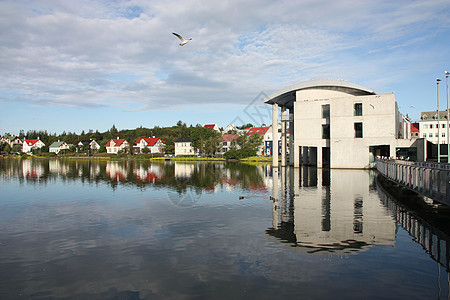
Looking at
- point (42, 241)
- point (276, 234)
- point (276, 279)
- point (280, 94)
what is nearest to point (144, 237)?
point (42, 241)

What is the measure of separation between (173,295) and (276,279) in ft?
8.83

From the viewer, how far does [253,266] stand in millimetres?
9656

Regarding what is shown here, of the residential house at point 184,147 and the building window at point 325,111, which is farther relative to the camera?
the residential house at point 184,147

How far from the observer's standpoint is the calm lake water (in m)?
8.18

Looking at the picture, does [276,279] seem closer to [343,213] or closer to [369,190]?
[343,213]

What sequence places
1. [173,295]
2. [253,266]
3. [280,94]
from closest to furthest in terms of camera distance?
1. [173,295]
2. [253,266]
3. [280,94]

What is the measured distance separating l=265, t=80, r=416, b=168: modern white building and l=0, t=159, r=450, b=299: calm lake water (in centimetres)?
3144

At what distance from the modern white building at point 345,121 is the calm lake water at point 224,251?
3144cm

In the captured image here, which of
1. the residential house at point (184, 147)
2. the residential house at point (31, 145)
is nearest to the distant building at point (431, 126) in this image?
the residential house at point (184, 147)

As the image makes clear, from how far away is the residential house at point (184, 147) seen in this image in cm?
11294

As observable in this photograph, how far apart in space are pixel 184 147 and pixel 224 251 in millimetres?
103843

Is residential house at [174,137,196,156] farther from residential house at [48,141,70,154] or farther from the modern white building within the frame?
residential house at [48,141,70,154]

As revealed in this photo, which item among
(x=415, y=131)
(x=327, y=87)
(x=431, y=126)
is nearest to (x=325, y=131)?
(x=327, y=87)

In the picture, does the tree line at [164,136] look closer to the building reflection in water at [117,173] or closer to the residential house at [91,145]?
the residential house at [91,145]
